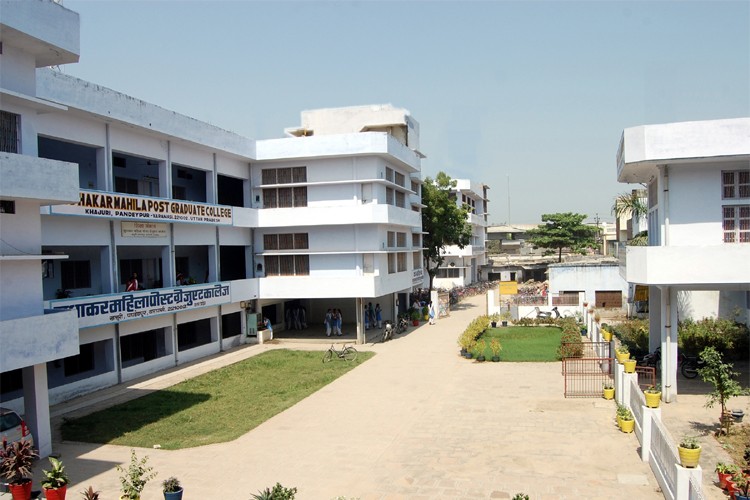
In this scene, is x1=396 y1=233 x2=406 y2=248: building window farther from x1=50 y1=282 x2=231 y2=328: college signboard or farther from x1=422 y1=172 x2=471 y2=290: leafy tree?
x1=50 y1=282 x2=231 y2=328: college signboard

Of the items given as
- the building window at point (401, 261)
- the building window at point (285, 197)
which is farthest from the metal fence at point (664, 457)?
the building window at point (401, 261)

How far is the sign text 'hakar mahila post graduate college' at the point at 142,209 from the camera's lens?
17344 mm

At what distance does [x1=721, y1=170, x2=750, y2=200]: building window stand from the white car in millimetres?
17639

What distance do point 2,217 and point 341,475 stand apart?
8.47 m

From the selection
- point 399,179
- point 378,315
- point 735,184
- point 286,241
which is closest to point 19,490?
point 735,184

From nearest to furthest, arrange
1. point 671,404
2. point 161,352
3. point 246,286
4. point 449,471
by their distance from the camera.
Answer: point 449,471, point 671,404, point 161,352, point 246,286

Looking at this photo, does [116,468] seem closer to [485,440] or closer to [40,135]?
[485,440]

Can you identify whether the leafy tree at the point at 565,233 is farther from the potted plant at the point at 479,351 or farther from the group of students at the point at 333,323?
the potted plant at the point at 479,351

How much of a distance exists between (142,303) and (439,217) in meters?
24.2

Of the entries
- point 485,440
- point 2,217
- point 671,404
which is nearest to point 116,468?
point 2,217

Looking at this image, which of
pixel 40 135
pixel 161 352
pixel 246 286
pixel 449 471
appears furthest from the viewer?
pixel 246 286

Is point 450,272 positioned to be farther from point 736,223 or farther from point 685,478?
point 685,478

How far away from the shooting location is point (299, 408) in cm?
1625

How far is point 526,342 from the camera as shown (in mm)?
26281
